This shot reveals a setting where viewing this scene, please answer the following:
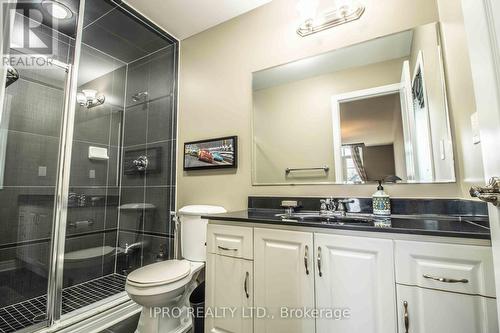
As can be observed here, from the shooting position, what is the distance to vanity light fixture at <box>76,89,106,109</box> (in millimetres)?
2096

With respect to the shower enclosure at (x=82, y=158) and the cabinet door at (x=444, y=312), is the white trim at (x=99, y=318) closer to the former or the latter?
the shower enclosure at (x=82, y=158)

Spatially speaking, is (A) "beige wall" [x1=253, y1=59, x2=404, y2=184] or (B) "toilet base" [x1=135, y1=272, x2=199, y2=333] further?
(A) "beige wall" [x1=253, y1=59, x2=404, y2=184]

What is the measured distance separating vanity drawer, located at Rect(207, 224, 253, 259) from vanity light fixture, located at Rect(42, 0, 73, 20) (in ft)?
6.73

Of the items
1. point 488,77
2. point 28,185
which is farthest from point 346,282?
point 28,185

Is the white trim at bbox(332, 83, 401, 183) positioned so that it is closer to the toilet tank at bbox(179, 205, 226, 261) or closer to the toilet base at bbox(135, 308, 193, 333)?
the toilet tank at bbox(179, 205, 226, 261)

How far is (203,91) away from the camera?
219 centimetres

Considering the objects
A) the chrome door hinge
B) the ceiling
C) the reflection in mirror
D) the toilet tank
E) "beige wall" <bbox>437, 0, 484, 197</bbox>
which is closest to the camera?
the chrome door hinge

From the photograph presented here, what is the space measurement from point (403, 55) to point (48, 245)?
2.80m

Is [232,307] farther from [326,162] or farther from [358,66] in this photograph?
[358,66]

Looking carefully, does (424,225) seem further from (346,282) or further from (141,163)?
(141,163)

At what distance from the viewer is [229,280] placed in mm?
1258

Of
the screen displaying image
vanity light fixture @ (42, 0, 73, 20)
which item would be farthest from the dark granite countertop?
vanity light fixture @ (42, 0, 73, 20)

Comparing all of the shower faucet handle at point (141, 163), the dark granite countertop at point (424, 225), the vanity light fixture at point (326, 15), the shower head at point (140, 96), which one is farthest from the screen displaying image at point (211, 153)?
the vanity light fixture at point (326, 15)

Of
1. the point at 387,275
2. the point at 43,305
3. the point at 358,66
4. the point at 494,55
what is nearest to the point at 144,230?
the point at 43,305
